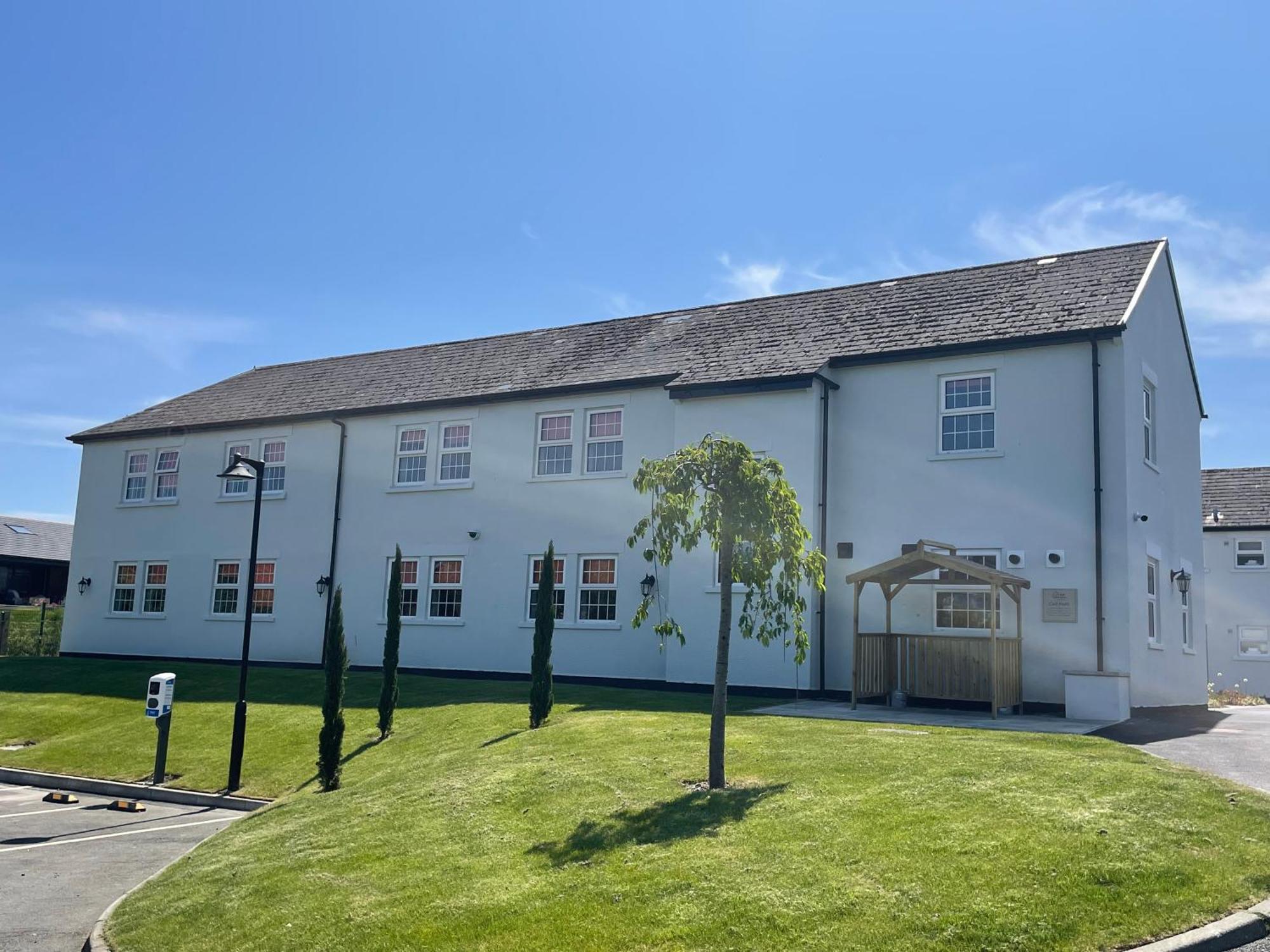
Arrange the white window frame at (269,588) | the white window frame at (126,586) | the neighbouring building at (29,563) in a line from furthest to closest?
the neighbouring building at (29,563), the white window frame at (126,586), the white window frame at (269,588)

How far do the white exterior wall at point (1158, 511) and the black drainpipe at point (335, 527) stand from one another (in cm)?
1813

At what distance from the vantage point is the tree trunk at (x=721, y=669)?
444 inches

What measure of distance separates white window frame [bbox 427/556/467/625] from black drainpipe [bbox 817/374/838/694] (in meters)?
9.05

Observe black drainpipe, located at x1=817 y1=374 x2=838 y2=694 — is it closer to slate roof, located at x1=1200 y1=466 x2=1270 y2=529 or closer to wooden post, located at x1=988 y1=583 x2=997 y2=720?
wooden post, located at x1=988 y1=583 x2=997 y2=720

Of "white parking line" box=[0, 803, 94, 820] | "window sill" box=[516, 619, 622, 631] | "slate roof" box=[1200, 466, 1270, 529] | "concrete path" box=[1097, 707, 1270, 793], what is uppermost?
"slate roof" box=[1200, 466, 1270, 529]

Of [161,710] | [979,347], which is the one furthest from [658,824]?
[979,347]

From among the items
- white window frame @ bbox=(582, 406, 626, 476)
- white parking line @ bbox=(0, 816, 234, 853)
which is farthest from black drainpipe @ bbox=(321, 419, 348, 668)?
white parking line @ bbox=(0, 816, 234, 853)

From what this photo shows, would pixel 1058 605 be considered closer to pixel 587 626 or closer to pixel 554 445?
pixel 587 626

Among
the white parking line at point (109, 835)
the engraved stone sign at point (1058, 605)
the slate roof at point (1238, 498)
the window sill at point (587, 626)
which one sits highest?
the slate roof at point (1238, 498)

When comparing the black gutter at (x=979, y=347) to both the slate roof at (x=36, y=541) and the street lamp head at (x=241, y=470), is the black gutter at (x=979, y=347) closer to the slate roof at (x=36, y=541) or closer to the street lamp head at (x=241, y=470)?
the street lamp head at (x=241, y=470)

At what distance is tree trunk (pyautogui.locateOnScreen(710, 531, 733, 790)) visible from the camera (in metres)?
→ 11.3

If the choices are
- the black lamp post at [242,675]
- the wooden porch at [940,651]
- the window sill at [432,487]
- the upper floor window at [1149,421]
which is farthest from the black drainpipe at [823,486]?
the black lamp post at [242,675]

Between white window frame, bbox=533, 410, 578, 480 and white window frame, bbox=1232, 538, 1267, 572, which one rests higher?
white window frame, bbox=533, 410, 578, 480

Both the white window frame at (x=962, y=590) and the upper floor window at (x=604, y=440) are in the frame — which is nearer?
the white window frame at (x=962, y=590)
